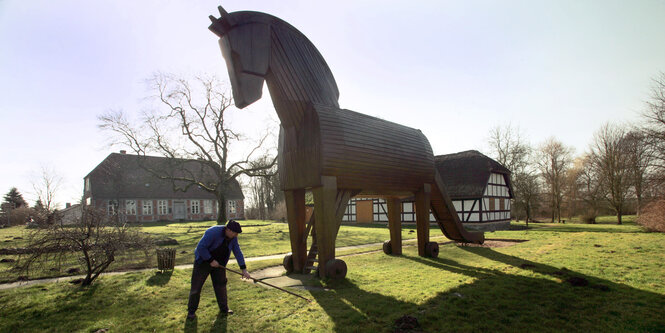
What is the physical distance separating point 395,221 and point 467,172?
16.2m

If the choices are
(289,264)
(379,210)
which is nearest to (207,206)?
(379,210)

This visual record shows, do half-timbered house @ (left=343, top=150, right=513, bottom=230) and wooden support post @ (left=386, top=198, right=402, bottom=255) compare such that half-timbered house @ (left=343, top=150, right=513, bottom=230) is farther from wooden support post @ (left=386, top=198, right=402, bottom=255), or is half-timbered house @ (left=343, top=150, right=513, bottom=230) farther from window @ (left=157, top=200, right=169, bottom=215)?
window @ (left=157, top=200, right=169, bottom=215)

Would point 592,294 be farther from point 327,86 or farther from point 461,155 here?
point 461,155

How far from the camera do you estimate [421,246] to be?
450 inches

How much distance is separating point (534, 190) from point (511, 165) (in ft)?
19.3

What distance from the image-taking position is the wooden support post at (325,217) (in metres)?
7.76

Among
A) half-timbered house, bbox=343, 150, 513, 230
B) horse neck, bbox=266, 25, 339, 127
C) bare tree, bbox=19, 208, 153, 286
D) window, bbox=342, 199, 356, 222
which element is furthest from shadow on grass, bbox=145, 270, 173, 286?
window, bbox=342, 199, 356, 222

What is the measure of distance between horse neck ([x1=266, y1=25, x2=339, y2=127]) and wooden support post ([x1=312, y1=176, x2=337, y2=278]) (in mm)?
1733

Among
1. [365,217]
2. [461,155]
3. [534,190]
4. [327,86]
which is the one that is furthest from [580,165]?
[327,86]

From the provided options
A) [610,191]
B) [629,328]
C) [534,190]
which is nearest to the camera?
[629,328]

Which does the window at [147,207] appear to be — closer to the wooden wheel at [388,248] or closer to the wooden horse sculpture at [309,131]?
the wooden wheel at [388,248]

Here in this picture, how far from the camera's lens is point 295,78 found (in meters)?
7.81

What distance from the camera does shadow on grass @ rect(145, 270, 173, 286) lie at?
7956 millimetres

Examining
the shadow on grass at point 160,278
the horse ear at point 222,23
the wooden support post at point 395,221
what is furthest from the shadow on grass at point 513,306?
the horse ear at point 222,23
